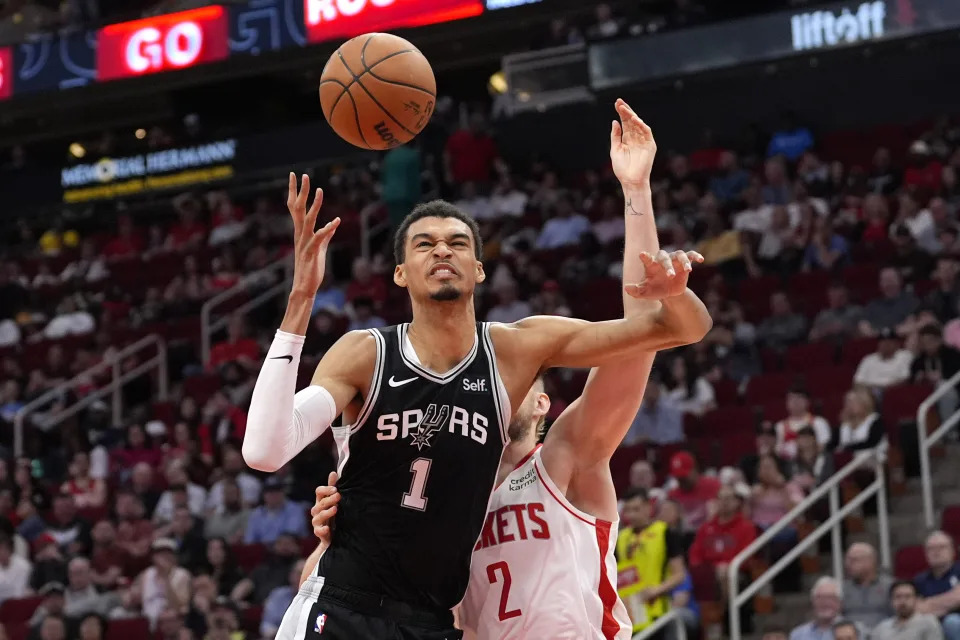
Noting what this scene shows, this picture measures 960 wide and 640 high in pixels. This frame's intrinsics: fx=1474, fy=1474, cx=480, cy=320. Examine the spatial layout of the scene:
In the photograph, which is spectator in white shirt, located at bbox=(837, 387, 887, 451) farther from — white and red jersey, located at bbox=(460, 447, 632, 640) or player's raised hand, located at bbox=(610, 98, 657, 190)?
player's raised hand, located at bbox=(610, 98, 657, 190)

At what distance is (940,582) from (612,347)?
16.9ft

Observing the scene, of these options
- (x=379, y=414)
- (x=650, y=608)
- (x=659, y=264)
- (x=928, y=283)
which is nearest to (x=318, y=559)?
(x=379, y=414)

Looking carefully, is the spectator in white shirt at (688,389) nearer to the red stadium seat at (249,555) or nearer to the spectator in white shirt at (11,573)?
the red stadium seat at (249,555)

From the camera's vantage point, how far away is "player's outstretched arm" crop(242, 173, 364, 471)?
12.6 feet

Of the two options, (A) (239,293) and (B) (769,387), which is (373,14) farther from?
(B) (769,387)

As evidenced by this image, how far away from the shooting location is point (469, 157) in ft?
56.7

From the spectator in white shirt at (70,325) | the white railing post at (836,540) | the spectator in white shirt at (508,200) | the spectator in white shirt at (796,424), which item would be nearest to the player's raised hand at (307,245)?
the white railing post at (836,540)

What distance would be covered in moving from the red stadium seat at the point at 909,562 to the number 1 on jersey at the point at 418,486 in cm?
570

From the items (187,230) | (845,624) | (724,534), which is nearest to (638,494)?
(724,534)

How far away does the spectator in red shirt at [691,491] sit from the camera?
10250 mm

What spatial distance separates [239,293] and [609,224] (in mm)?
4695

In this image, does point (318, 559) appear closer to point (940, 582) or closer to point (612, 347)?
point (612, 347)

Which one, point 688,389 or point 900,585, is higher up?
point 688,389

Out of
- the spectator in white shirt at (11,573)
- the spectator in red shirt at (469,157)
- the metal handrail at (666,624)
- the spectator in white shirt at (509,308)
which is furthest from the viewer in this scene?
the spectator in red shirt at (469,157)
